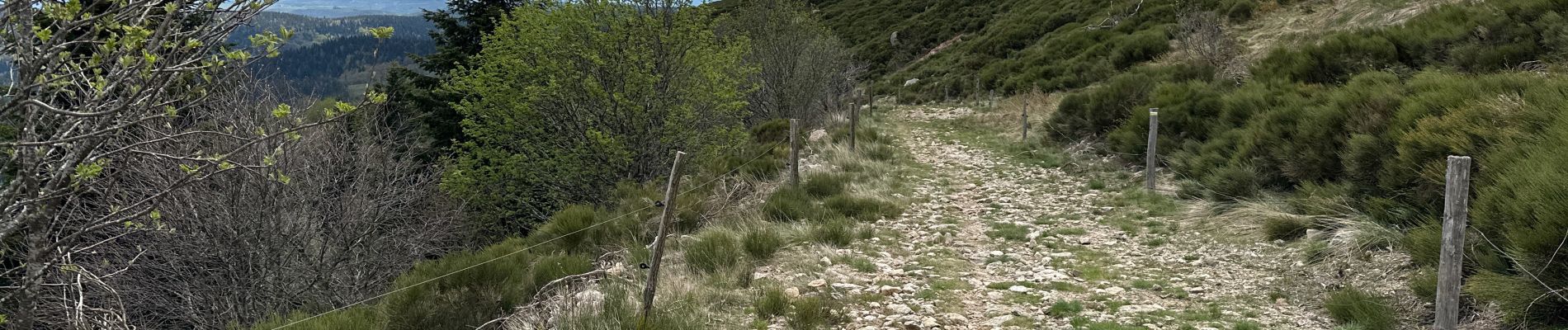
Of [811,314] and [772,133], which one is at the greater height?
[811,314]

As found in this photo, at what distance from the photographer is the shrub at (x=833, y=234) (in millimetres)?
7457

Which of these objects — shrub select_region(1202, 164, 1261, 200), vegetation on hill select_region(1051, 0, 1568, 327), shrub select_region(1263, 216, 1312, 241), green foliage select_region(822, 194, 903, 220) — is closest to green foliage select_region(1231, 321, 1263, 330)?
vegetation on hill select_region(1051, 0, 1568, 327)

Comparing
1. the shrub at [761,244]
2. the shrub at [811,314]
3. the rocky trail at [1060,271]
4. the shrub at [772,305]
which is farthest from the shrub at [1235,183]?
the shrub at [772,305]

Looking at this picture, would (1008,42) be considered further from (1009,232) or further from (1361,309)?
(1361,309)

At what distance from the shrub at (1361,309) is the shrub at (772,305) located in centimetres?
354

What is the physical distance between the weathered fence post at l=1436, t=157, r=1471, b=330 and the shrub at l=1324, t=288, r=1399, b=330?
1.31 ft

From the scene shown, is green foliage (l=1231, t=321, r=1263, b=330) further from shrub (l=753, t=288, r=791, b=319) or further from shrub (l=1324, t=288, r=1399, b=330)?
shrub (l=753, t=288, r=791, b=319)

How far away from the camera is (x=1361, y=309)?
4.66 metres

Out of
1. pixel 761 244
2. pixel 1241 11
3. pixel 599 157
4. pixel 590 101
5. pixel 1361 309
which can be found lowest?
pixel 599 157

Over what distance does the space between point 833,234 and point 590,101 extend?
349 inches

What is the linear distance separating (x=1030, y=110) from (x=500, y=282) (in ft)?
49.4

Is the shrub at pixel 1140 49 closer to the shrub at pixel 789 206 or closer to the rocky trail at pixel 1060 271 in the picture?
the rocky trail at pixel 1060 271

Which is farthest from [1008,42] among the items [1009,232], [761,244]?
[761,244]

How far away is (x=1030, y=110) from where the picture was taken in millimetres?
18594
